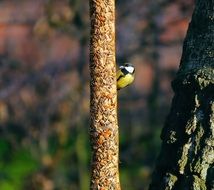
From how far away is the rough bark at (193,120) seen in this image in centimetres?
426

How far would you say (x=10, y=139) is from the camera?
13.7 meters

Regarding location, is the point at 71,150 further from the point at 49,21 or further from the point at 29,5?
the point at 29,5

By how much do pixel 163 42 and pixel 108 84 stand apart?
9036 millimetres

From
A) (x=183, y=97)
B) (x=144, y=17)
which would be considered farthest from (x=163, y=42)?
(x=183, y=97)

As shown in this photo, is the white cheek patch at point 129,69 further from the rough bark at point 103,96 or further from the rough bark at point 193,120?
the rough bark at point 103,96

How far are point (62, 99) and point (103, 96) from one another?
9469 mm

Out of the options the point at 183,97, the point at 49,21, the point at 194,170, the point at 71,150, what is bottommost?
the point at 71,150

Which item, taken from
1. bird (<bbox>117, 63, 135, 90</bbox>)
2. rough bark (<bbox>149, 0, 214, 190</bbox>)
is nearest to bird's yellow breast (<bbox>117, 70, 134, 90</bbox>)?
bird (<bbox>117, 63, 135, 90</bbox>)

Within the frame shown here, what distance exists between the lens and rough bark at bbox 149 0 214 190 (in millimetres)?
4262

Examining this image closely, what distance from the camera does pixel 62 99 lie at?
44.6 feet

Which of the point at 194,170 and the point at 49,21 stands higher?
the point at 49,21

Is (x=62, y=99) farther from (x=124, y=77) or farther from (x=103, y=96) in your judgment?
(x=103, y=96)

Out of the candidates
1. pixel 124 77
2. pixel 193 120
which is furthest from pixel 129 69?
pixel 193 120

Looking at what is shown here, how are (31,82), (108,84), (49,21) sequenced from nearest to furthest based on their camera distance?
(108,84) < (49,21) < (31,82)
